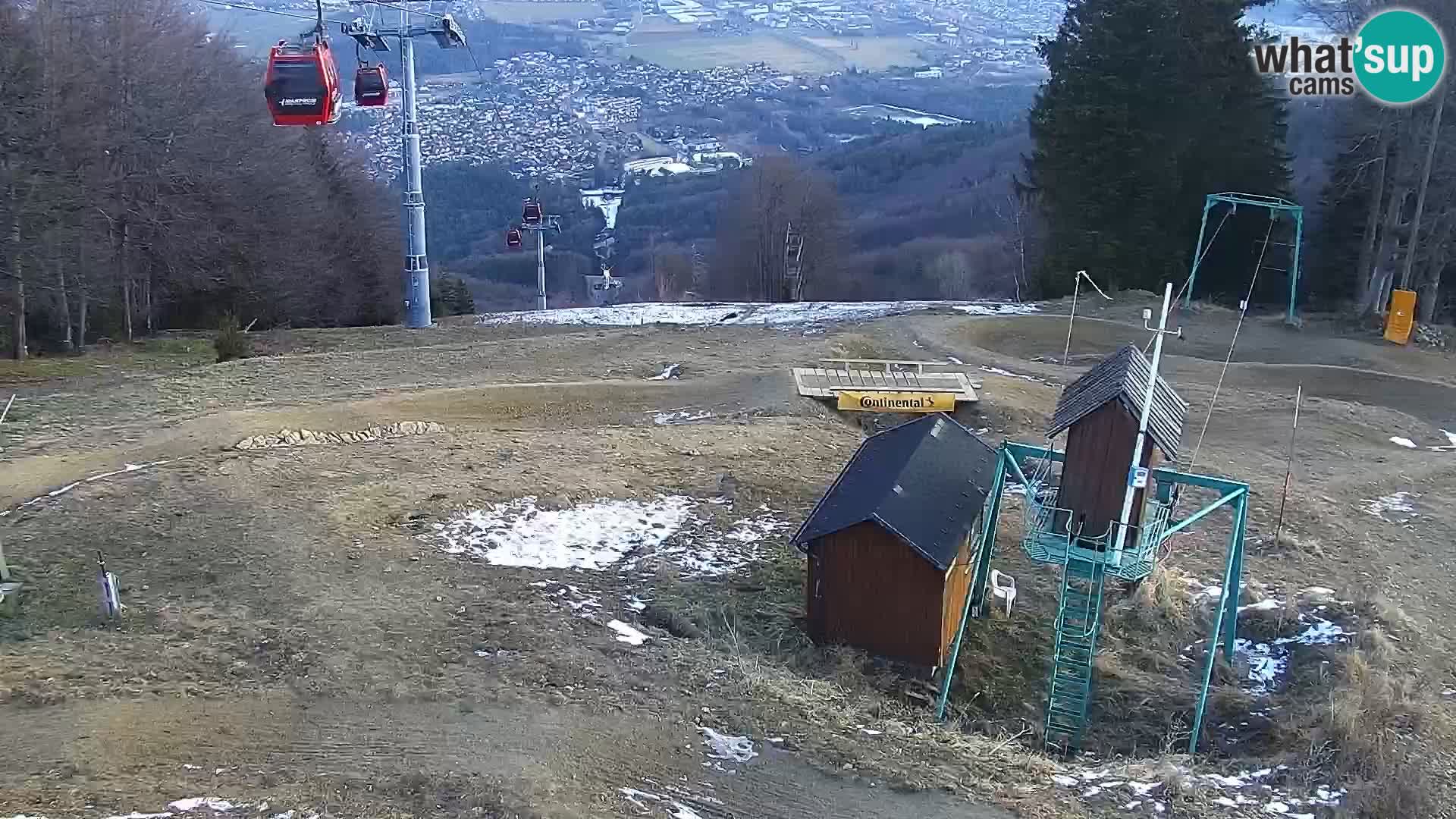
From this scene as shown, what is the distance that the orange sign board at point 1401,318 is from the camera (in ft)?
101

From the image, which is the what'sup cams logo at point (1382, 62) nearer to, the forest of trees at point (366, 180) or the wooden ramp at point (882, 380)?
the forest of trees at point (366, 180)

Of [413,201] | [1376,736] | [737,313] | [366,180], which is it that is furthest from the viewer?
[366,180]

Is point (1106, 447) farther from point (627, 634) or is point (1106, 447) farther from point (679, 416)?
point (679, 416)

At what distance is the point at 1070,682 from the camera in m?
13.0

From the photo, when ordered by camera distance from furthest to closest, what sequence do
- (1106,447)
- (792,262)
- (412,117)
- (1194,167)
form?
(792,262) → (1194,167) → (412,117) → (1106,447)

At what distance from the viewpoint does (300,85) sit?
24.3 meters

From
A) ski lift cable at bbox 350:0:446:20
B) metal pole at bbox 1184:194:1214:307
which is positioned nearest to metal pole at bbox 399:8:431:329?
ski lift cable at bbox 350:0:446:20

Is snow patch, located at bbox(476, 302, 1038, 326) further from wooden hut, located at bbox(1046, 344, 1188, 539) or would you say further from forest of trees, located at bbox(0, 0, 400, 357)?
wooden hut, located at bbox(1046, 344, 1188, 539)

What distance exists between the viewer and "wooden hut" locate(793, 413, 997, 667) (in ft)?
42.6

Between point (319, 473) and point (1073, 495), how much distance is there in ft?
38.3

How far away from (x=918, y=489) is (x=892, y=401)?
32.0ft


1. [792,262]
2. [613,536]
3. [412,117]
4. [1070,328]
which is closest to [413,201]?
[412,117]

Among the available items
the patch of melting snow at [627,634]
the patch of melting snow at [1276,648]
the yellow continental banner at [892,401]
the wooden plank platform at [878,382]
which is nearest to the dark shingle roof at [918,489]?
the patch of melting snow at [627,634]

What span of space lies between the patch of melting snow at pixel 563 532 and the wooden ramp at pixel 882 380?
6896mm
